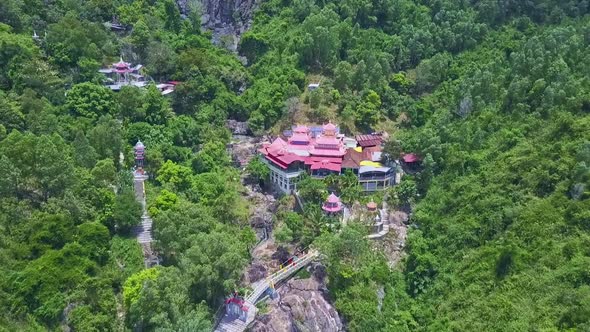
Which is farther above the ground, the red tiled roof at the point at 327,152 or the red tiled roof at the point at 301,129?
the red tiled roof at the point at 301,129

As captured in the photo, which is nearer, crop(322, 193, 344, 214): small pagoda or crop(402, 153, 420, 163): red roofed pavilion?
crop(322, 193, 344, 214): small pagoda

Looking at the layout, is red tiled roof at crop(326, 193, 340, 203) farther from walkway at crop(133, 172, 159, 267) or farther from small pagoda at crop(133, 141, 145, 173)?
small pagoda at crop(133, 141, 145, 173)

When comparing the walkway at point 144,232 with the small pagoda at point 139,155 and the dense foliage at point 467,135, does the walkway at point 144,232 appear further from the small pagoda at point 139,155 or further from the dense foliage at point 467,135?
the dense foliage at point 467,135

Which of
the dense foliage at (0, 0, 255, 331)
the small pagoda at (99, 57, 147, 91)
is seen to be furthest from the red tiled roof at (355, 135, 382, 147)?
the small pagoda at (99, 57, 147, 91)

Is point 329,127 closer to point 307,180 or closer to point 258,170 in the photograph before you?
point 307,180

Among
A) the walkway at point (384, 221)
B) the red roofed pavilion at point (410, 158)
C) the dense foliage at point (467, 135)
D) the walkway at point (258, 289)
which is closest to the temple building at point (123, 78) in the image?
the dense foliage at point (467, 135)

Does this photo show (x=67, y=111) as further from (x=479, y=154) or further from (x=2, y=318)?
(x=479, y=154)

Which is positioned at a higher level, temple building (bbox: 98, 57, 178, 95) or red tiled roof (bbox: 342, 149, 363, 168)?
temple building (bbox: 98, 57, 178, 95)

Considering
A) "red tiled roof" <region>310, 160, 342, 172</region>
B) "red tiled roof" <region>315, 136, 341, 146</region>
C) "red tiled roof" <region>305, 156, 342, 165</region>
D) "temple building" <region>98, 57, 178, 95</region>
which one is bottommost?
"red tiled roof" <region>310, 160, 342, 172</region>
